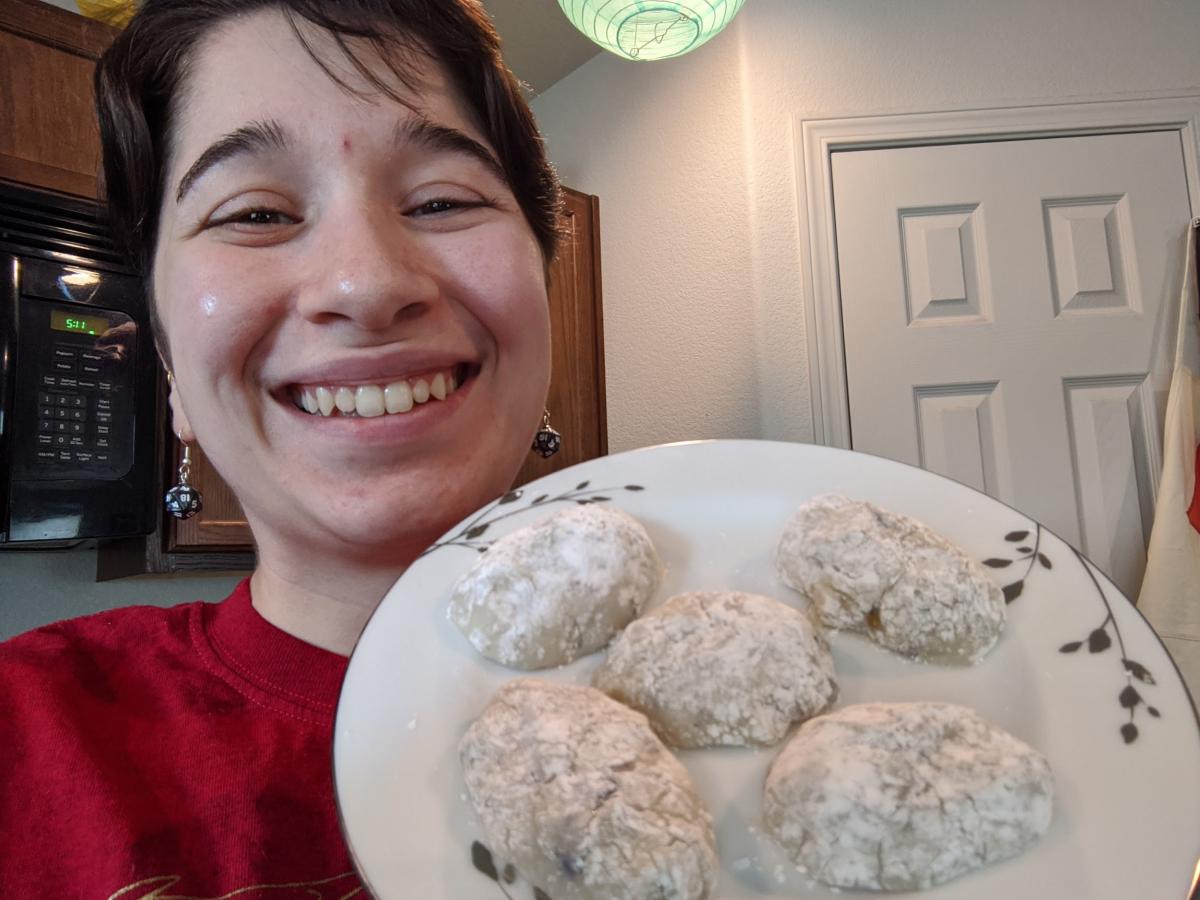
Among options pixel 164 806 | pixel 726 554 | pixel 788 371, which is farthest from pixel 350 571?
pixel 788 371

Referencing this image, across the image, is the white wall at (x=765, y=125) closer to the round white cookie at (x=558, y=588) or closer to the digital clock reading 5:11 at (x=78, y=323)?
the digital clock reading 5:11 at (x=78, y=323)

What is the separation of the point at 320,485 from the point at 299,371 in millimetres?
98

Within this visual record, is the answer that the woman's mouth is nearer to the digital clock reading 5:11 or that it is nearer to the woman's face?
the woman's face

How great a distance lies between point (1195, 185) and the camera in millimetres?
2010

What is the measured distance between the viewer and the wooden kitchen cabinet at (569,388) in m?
1.74

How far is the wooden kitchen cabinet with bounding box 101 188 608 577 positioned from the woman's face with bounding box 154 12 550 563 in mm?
1132

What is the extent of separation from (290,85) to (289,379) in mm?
250

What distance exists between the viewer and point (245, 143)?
2.14 feet

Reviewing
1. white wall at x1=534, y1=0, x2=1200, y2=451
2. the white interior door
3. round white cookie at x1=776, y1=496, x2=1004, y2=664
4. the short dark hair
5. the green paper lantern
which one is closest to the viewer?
round white cookie at x1=776, y1=496, x2=1004, y2=664

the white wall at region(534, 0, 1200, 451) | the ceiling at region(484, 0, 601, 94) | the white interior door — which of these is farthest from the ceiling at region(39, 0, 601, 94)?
the white interior door

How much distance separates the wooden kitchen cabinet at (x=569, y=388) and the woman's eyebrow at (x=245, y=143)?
1191 millimetres

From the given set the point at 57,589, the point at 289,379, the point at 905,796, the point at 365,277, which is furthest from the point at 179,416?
the point at 57,589

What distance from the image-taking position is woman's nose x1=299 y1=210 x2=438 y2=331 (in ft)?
1.99

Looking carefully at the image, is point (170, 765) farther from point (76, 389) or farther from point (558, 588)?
point (76, 389)
